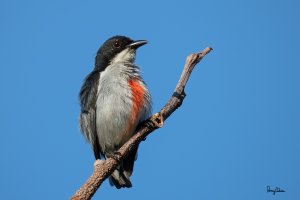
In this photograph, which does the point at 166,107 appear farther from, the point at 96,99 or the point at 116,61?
the point at 116,61

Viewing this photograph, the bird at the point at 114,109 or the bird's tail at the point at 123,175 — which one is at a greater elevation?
the bird at the point at 114,109

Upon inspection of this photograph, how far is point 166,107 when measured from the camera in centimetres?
585

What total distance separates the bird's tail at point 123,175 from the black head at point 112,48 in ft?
5.79

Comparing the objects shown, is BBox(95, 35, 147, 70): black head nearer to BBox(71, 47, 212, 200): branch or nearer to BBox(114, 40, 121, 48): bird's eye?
BBox(114, 40, 121, 48): bird's eye

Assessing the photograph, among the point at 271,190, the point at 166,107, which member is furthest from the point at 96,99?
the point at 271,190

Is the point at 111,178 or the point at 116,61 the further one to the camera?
the point at 116,61

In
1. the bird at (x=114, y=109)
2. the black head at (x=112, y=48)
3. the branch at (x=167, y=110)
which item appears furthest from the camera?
the black head at (x=112, y=48)

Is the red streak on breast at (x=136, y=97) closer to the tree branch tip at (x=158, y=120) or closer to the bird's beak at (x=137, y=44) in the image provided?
the bird's beak at (x=137, y=44)

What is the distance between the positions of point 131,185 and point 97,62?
7.84 ft

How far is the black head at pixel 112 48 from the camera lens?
8047 mm

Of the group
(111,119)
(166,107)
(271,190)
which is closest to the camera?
(166,107)

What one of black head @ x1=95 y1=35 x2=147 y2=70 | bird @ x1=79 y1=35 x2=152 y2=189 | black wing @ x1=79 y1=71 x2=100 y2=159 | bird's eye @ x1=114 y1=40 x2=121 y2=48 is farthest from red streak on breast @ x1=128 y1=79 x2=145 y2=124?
bird's eye @ x1=114 y1=40 x2=121 y2=48

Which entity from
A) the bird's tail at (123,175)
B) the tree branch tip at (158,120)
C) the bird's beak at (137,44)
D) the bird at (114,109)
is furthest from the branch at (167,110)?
the bird's beak at (137,44)

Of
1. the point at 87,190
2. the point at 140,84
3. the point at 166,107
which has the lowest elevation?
the point at 87,190
